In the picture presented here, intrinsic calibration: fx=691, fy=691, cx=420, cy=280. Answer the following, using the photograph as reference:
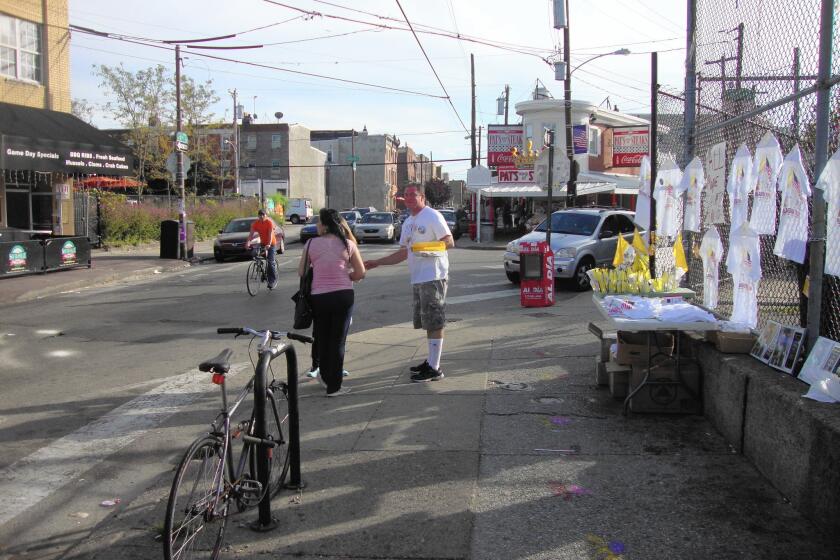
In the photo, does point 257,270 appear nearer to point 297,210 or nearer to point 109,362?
point 109,362

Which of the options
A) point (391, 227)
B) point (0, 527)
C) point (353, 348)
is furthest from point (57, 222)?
point (0, 527)

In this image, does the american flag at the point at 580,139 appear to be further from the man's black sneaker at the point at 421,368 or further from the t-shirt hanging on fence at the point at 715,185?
the man's black sneaker at the point at 421,368

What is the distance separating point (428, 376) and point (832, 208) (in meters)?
3.95

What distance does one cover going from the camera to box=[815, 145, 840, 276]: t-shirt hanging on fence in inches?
151

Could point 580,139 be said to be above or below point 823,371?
above

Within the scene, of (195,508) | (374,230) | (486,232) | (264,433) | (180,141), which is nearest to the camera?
(195,508)

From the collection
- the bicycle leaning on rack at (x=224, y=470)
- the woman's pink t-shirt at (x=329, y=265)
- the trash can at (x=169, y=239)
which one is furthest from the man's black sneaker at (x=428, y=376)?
the trash can at (x=169, y=239)

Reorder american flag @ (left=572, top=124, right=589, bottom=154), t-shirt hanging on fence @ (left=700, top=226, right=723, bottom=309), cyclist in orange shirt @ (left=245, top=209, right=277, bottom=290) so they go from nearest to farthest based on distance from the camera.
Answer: t-shirt hanging on fence @ (left=700, top=226, right=723, bottom=309)
cyclist in orange shirt @ (left=245, top=209, right=277, bottom=290)
american flag @ (left=572, top=124, right=589, bottom=154)

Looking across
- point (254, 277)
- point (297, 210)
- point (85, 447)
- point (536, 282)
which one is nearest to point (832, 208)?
point (85, 447)

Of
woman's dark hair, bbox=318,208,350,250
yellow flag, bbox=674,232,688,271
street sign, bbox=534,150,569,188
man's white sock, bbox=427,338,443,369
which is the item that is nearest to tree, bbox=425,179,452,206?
street sign, bbox=534,150,569,188

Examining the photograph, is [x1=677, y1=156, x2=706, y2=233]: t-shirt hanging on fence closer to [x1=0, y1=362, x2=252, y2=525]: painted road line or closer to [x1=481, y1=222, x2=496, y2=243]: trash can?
[x1=0, y1=362, x2=252, y2=525]: painted road line

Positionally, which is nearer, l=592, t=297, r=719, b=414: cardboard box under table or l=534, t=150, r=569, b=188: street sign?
l=592, t=297, r=719, b=414: cardboard box under table

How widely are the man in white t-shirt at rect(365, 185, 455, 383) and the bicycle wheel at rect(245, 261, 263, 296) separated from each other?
7.56 metres

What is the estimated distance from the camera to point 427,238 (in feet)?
21.9
